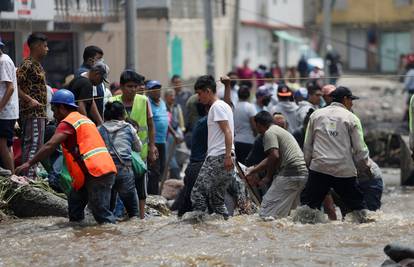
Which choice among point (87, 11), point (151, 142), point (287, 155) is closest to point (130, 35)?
point (87, 11)

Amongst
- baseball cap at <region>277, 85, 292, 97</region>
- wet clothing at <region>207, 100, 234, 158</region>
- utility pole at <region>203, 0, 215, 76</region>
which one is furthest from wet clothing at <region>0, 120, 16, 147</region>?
utility pole at <region>203, 0, 215, 76</region>

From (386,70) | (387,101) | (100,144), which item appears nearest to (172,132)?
(100,144)

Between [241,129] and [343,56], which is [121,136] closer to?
[241,129]

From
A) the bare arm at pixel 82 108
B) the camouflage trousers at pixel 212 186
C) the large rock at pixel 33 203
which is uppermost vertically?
the bare arm at pixel 82 108

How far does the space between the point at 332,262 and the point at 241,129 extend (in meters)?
5.95

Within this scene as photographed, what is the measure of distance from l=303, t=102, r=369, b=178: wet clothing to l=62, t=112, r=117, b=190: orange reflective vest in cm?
229

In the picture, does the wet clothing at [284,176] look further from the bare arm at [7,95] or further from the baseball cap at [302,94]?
the baseball cap at [302,94]

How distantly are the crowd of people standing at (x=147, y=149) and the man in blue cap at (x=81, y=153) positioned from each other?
0.03 feet

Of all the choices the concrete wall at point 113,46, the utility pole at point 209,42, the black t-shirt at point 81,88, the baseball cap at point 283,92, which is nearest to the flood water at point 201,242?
the black t-shirt at point 81,88

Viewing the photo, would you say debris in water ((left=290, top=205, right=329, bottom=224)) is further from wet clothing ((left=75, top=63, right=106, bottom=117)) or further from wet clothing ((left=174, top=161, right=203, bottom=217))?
wet clothing ((left=75, top=63, right=106, bottom=117))

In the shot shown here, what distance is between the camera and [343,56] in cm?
6600

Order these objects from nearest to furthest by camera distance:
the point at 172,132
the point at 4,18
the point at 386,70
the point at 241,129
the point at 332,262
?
the point at 332,262, the point at 241,129, the point at 172,132, the point at 4,18, the point at 386,70

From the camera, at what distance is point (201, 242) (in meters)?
11.3

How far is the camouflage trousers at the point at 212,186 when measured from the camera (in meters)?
12.0
